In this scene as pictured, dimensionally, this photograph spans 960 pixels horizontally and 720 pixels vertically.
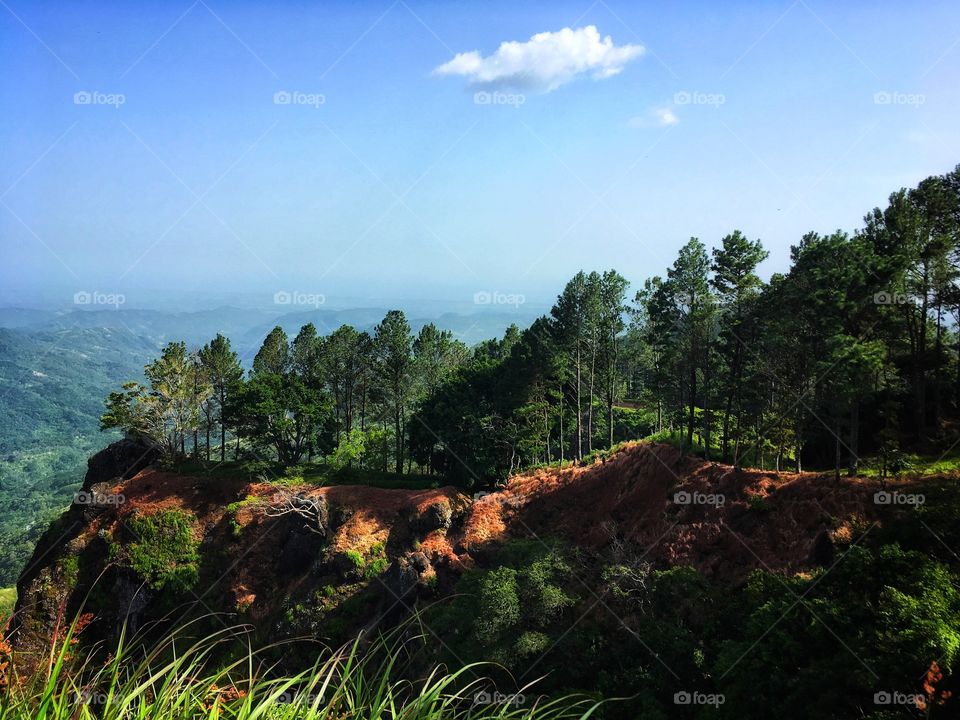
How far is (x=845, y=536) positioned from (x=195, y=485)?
41.7m

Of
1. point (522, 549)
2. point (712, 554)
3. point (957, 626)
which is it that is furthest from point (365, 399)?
point (957, 626)

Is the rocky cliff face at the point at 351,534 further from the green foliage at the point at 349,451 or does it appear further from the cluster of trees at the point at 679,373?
the green foliage at the point at 349,451

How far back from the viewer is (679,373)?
36.8 meters

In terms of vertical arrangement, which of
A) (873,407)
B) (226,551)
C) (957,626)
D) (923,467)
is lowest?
(226,551)

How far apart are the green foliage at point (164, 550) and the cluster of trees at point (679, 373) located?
27.6 ft

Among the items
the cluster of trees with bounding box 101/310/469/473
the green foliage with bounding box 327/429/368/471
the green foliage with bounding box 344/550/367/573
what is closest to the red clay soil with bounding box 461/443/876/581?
the green foliage with bounding box 344/550/367/573

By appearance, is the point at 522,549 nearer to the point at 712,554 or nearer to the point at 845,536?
the point at 712,554

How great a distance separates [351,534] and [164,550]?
44.1ft

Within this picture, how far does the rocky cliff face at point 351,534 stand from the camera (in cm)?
2752

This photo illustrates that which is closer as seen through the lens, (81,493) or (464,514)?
(464,514)

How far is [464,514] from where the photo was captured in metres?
37.7

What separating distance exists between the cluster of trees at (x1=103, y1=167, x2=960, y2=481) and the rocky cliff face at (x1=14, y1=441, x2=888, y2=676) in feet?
13.6

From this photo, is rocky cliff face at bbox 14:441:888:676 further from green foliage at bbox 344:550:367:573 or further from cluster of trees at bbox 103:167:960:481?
cluster of trees at bbox 103:167:960:481

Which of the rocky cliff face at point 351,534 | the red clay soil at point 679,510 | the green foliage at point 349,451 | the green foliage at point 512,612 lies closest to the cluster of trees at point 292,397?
the green foliage at point 349,451
